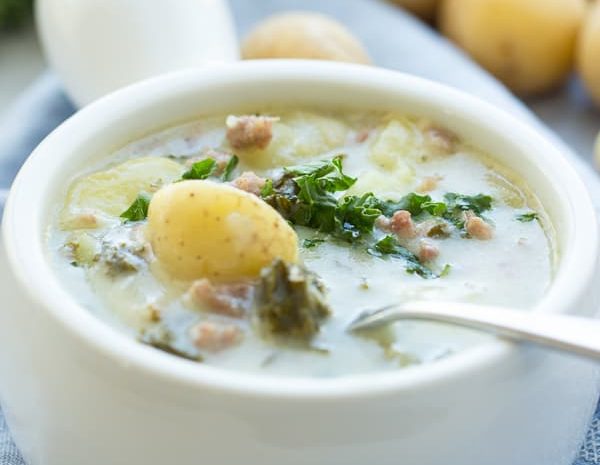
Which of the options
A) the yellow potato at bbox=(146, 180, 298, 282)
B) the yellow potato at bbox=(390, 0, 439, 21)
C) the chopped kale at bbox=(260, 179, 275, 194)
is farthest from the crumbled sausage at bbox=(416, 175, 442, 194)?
the yellow potato at bbox=(390, 0, 439, 21)

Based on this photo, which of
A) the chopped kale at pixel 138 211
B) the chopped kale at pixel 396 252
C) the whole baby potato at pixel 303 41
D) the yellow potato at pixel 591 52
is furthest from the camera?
the yellow potato at pixel 591 52

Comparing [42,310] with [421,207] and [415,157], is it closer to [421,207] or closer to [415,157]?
[421,207]

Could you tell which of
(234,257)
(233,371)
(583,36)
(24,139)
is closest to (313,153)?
(234,257)

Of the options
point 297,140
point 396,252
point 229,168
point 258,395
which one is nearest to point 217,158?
point 229,168

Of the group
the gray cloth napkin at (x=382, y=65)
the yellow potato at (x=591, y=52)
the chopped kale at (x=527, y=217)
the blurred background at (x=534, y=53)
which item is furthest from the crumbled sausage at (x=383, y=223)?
the yellow potato at (x=591, y=52)

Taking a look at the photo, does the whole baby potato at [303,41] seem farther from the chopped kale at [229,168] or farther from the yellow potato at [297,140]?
the chopped kale at [229,168]

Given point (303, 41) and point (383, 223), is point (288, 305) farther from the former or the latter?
point (303, 41)
